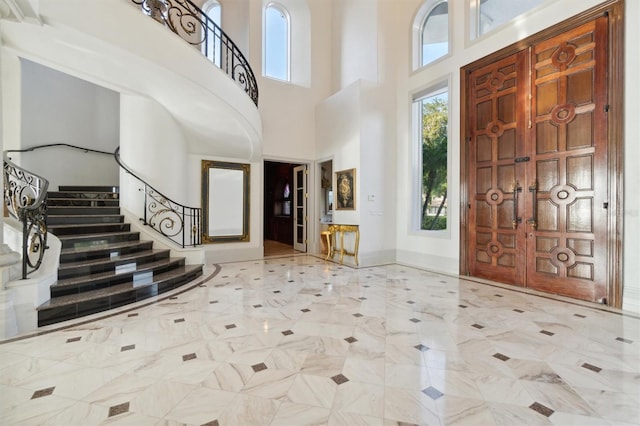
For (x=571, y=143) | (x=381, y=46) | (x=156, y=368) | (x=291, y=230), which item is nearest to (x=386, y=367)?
(x=156, y=368)

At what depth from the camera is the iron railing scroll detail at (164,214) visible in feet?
18.4

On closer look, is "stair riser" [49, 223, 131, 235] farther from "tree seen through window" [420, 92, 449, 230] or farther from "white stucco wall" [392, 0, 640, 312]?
"tree seen through window" [420, 92, 449, 230]

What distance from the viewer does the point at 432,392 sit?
1943mm

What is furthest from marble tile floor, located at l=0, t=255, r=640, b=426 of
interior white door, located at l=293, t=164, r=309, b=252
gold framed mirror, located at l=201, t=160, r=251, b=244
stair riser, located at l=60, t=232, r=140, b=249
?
interior white door, located at l=293, t=164, r=309, b=252

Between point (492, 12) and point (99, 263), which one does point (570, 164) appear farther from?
point (99, 263)

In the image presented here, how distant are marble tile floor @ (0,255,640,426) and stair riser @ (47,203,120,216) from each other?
2942 millimetres

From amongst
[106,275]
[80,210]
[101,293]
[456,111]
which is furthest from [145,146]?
[456,111]

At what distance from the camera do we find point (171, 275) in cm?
461

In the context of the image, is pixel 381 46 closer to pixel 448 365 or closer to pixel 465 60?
pixel 465 60

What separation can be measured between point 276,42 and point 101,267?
22.9ft

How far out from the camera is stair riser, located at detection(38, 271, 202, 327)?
3.03 m

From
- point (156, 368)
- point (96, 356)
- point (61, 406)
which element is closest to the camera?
point (61, 406)

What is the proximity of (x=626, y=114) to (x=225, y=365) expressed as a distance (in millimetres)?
5221

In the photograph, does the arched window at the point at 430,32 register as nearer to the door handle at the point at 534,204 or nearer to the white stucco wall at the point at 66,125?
the door handle at the point at 534,204
